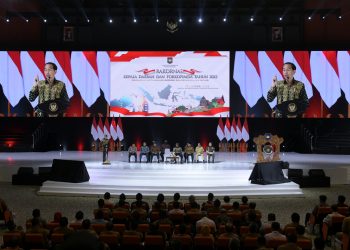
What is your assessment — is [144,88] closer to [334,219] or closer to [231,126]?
[231,126]

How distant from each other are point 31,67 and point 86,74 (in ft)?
8.99

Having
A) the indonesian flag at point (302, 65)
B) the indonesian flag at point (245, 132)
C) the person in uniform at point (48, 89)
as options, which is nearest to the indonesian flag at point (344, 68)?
the indonesian flag at point (302, 65)

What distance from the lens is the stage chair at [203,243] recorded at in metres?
7.30

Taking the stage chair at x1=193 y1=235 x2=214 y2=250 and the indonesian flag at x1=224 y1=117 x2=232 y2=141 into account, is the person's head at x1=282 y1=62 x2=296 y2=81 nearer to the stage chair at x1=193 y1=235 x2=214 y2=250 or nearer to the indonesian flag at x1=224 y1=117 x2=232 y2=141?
the indonesian flag at x1=224 y1=117 x2=232 y2=141

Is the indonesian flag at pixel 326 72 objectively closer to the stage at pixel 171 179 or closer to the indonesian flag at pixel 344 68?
the indonesian flag at pixel 344 68

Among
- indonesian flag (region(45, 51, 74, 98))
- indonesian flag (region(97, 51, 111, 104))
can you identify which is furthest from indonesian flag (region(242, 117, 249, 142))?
indonesian flag (region(45, 51, 74, 98))

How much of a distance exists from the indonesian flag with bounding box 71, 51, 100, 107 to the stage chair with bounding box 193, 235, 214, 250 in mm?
19817

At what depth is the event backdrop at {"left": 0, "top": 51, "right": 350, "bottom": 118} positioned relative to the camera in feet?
84.5

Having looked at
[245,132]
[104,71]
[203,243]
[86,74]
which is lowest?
[203,243]

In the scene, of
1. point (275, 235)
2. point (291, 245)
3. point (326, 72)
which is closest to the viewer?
point (291, 245)

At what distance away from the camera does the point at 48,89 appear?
86.5 ft

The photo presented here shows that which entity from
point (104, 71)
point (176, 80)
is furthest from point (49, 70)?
point (176, 80)

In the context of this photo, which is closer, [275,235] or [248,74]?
[275,235]

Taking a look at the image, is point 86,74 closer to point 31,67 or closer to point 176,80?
point 31,67
